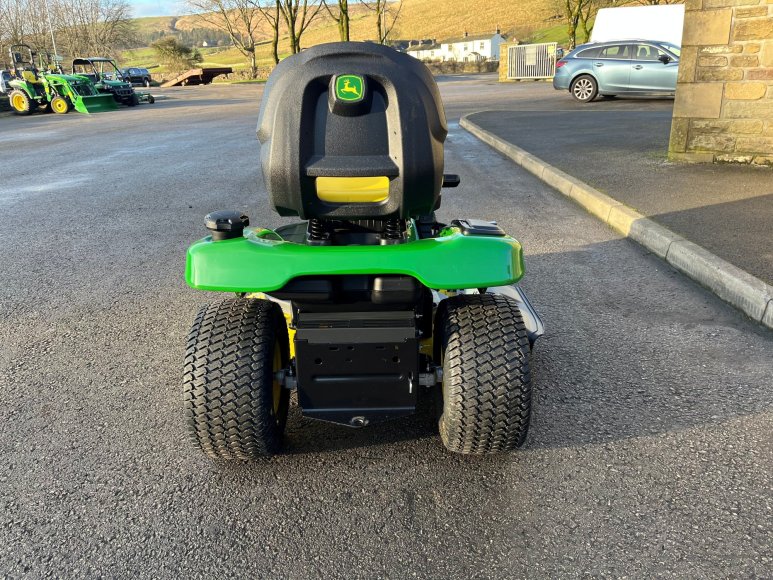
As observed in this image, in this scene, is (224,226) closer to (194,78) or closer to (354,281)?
(354,281)

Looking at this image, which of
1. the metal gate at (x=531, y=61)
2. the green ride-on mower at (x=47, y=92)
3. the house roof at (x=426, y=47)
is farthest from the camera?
the house roof at (x=426, y=47)

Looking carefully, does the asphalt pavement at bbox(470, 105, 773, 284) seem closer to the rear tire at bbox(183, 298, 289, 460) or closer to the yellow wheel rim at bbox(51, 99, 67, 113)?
the rear tire at bbox(183, 298, 289, 460)

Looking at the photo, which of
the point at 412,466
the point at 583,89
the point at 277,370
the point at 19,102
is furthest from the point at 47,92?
the point at 412,466

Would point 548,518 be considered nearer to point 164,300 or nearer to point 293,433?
point 293,433

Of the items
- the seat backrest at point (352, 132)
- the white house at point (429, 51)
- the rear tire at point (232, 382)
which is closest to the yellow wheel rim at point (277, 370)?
the rear tire at point (232, 382)

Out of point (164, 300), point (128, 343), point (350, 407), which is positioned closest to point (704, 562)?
point (350, 407)

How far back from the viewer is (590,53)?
1828 centimetres

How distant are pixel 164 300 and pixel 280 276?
2582mm

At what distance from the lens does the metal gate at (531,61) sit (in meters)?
37.0

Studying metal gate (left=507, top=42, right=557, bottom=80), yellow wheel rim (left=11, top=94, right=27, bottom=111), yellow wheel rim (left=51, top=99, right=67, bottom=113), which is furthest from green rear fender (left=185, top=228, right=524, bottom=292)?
metal gate (left=507, top=42, right=557, bottom=80)

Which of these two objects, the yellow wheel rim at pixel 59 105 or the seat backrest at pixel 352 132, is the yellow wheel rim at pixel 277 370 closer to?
the seat backrest at pixel 352 132

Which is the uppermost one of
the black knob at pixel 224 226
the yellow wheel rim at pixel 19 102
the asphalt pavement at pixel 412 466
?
the black knob at pixel 224 226

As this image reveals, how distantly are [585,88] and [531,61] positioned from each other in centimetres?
2039

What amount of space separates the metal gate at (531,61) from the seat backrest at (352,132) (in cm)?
3724
